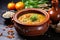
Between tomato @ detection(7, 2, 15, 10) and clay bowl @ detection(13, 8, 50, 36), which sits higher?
tomato @ detection(7, 2, 15, 10)

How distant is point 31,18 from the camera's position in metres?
1.14

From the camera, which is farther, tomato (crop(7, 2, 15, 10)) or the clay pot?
tomato (crop(7, 2, 15, 10))

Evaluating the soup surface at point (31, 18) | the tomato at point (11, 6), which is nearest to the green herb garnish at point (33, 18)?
the soup surface at point (31, 18)

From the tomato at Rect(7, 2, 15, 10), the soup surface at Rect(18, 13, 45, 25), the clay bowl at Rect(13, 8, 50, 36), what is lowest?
the clay bowl at Rect(13, 8, 50, 36)

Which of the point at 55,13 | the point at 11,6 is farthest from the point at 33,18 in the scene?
the point at 11,6

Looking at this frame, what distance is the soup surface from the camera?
44.5 inches

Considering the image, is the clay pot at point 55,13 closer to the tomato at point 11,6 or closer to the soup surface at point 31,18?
the soup surface at point 31,18

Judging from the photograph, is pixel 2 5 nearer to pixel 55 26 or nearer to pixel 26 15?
pixel 26 15

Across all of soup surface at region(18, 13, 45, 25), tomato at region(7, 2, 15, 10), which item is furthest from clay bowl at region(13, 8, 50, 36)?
tomato at region(7, 2, 15, 10)

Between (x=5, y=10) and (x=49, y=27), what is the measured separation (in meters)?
0.39

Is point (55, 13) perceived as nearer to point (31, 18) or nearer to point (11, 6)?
point (31, 18)

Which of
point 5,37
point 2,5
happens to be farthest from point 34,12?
point 2,5

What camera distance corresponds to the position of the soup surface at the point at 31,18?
113 centimetres

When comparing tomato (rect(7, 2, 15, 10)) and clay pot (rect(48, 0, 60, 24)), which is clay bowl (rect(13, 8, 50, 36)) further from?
tomato (rect(7, 2, 15, 10))
